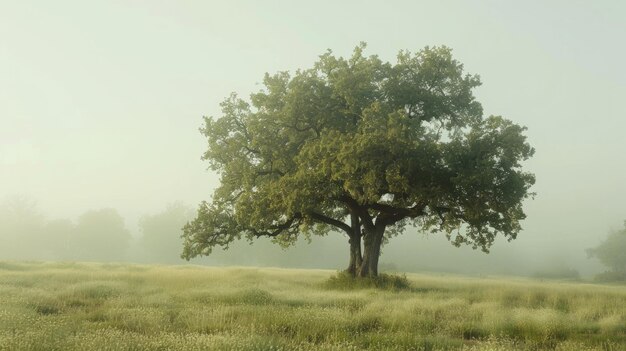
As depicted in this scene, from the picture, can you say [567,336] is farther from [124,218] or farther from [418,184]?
[124,218]

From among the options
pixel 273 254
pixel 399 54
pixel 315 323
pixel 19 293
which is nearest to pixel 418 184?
pixel 399 54

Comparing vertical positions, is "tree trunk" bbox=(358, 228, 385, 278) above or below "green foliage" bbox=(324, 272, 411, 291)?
above

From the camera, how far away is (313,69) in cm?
2681

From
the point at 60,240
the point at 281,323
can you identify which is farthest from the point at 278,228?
the point at 60,240

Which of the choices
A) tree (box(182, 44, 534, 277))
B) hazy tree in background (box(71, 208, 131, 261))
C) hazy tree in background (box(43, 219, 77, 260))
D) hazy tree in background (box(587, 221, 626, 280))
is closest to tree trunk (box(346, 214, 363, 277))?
tree (box(182, 44, 534, 277))

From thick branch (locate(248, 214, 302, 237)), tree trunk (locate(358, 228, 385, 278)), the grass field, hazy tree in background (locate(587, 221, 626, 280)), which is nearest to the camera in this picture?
the grass field

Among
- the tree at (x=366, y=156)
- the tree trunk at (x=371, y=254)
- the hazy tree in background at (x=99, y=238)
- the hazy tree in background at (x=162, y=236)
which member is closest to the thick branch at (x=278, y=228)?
the tree at (x=366, y=156)

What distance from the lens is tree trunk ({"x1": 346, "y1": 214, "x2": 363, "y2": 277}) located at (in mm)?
29016

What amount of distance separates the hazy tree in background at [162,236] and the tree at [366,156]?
Answer: 276 feet

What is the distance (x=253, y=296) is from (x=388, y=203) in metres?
12.4

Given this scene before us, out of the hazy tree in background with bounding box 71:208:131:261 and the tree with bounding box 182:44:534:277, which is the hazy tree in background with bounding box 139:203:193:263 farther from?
the tree with bounding box 182:44:534:277

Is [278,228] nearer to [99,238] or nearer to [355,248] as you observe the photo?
[355,248]

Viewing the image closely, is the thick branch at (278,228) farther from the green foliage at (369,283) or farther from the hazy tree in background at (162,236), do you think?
the hazy tree in background at (162,236)

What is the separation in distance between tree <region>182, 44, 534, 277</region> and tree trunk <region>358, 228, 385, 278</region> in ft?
0.20
